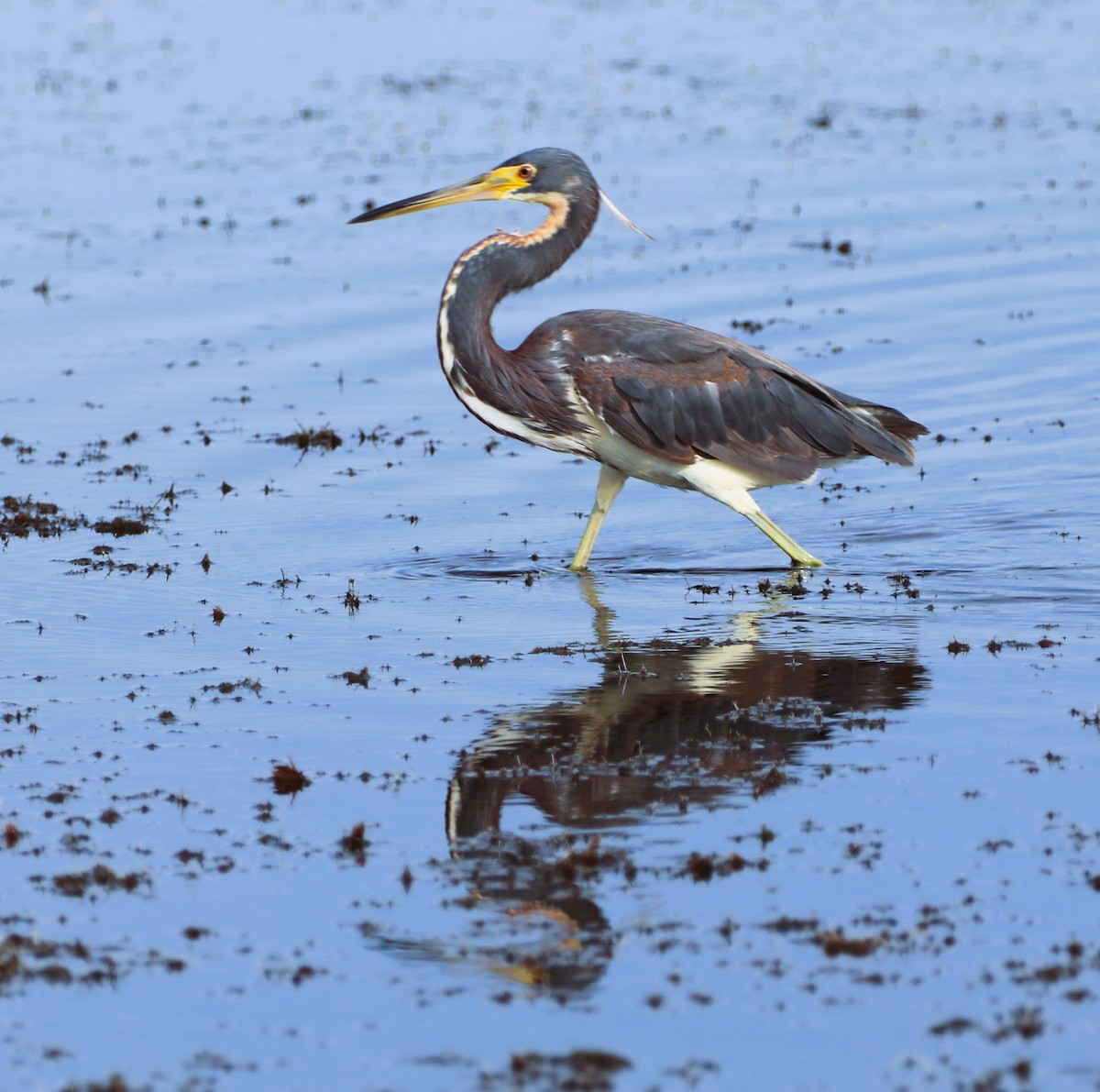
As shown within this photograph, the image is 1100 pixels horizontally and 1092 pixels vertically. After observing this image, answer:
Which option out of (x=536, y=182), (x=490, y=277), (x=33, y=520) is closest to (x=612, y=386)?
(x=490, y=277)

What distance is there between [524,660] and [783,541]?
2410 mm

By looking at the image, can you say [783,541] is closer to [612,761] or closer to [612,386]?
[612,386]

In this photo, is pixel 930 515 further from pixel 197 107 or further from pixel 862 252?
pixel 197 107

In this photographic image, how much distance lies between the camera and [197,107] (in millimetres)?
28484

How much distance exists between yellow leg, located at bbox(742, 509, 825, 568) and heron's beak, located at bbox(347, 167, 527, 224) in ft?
7.56

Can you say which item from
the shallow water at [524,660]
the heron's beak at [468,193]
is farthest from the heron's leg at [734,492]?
the heron's beak at [468,193]

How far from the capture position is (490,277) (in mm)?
10797

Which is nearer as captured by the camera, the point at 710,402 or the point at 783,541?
the point at 710,402

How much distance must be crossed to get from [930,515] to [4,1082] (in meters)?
8.44

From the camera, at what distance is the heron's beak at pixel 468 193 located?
10.9 meters

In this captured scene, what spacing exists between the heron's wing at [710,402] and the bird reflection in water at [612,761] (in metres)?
1.15

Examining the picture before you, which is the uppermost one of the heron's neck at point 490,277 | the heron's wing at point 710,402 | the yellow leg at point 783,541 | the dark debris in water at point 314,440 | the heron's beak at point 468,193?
the heron's beak at point 468,193

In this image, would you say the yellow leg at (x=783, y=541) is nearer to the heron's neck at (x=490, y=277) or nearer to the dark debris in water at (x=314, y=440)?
the heron's neck at (x=490, y=277)

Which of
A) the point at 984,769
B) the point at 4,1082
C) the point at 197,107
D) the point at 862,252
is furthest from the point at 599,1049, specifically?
the point at 197,107
